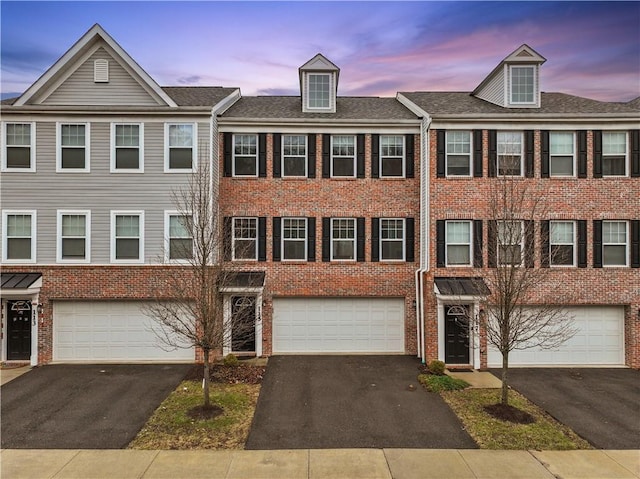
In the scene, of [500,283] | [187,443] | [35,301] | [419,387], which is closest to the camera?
[187,443]

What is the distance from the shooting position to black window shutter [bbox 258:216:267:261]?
1638 cm

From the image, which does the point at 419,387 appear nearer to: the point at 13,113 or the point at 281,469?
the point at 281,469

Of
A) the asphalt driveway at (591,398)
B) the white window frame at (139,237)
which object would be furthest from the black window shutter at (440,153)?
the white window frame at (139,237)

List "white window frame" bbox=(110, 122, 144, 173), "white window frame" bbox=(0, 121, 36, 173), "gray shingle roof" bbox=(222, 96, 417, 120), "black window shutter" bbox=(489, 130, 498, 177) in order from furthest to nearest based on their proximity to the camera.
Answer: "gray shingle roof" bbox=(222, 96, 417, 120) → "black window shutter" bbox=(489, 130, 498, 177) → "white window frame" bbox=(110, 122, 144, 173) → "white window frame" bbox=(0, 121, 36, 173)

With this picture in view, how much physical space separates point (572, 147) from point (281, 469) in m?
15.4

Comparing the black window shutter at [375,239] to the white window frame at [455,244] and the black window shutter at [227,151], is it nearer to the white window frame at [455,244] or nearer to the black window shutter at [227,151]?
the white window frame at [455,244]

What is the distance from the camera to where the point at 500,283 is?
10867 mm

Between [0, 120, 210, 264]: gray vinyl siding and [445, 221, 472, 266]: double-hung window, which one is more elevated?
[0, 120, 210, 264]: gray vinyl siding

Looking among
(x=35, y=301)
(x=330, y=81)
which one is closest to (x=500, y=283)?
(x=330, y=81)

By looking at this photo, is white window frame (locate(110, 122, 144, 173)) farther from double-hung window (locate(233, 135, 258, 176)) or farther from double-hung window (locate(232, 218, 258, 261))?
double-hung window (locate(232, 218, 258, 261))

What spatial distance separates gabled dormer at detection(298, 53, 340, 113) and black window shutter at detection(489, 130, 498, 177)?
6555mm

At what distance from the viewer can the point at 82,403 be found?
11273 mm

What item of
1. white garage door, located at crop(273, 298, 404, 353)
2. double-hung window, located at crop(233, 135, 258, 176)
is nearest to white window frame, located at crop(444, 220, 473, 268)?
white garage door, located at crop(273, 298, 404, 353)

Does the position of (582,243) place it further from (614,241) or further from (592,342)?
(592,342)
